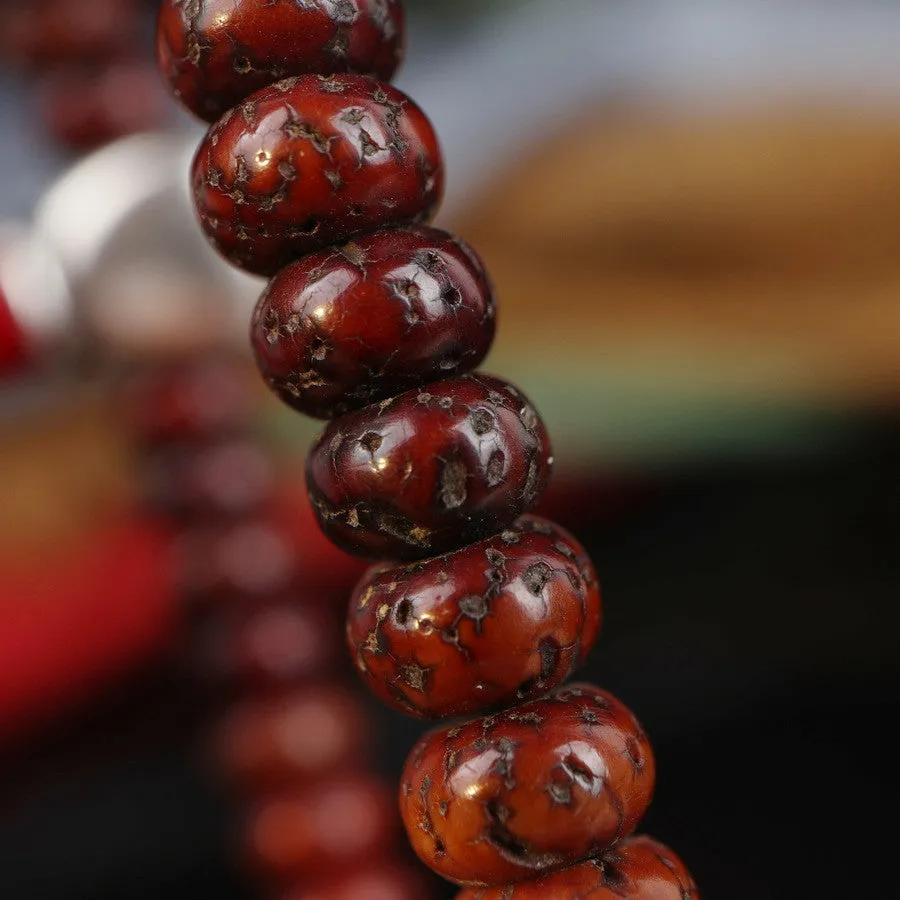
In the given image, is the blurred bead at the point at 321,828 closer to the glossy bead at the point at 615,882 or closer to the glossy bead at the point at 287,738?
the glossy bead at the point at 287,738

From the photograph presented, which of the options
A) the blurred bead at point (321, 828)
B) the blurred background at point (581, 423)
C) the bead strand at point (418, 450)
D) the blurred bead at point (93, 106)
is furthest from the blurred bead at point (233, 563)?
the bead strand at point (418, 450)

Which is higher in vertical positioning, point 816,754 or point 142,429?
point 142,429

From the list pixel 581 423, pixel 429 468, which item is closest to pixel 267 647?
pixel 581 423

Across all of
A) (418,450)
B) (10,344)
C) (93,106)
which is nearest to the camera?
(418,450)

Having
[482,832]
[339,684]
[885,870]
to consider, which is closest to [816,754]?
[885,870]

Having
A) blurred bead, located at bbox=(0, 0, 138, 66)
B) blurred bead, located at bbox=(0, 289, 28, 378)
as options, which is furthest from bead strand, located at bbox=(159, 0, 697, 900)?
blurred bead, located at bbox=(0, 0, 138, 66)

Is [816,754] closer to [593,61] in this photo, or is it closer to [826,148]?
[826,148]

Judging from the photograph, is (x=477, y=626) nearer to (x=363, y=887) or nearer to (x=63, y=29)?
(x=363, y=887)
